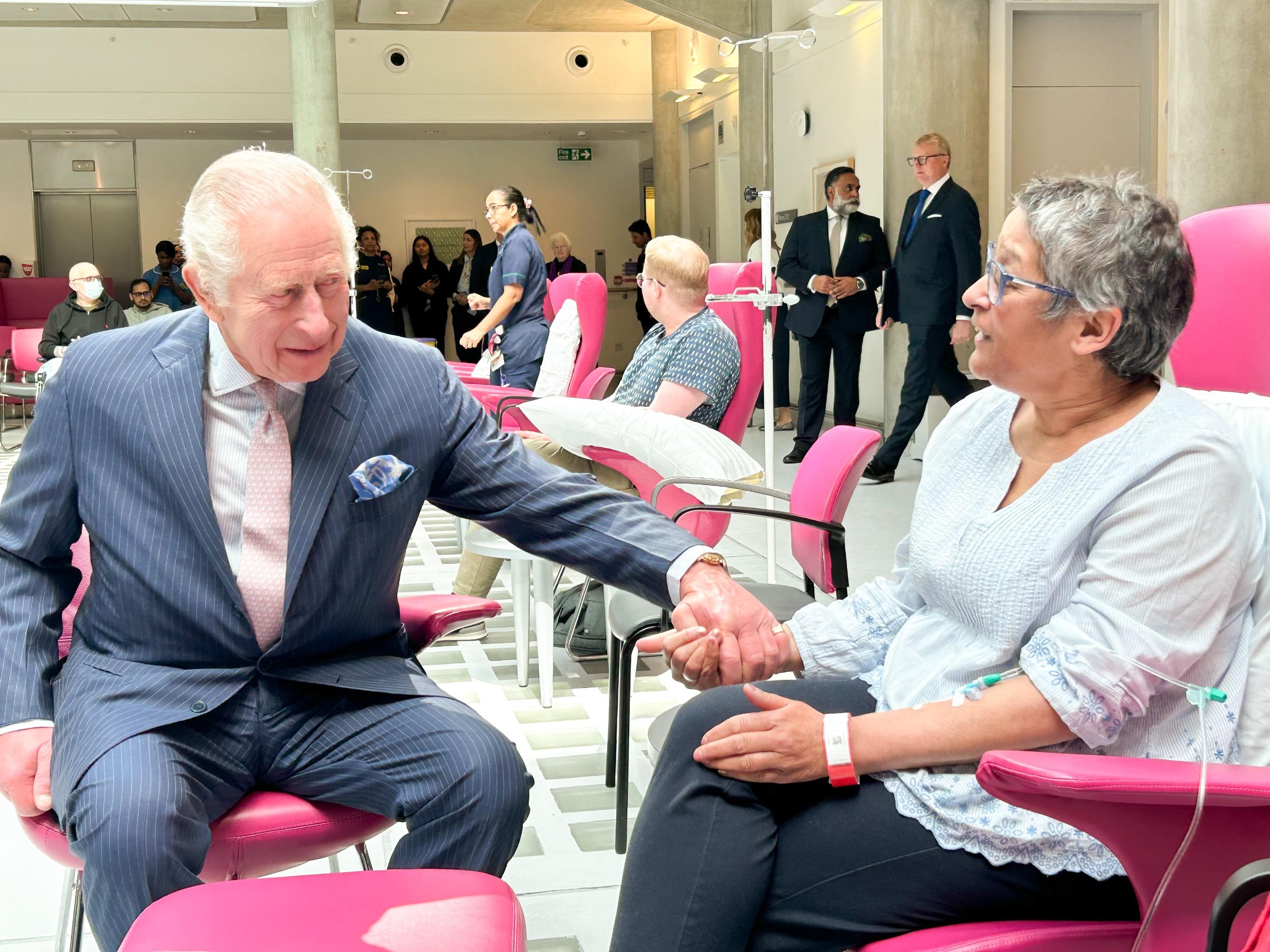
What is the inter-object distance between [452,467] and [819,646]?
0.62 m

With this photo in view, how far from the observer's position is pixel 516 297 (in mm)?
6164

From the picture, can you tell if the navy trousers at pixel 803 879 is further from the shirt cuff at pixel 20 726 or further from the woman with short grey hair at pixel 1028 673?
the shirt cuff at pixel 20 726

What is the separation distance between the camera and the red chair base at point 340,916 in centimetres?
128

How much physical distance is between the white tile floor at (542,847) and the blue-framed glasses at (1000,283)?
1313mm

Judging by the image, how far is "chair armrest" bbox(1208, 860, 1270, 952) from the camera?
111 centimetres

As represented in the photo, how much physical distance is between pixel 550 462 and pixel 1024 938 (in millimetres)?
2562

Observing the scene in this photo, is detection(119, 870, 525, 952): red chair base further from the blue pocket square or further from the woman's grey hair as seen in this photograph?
the woman's grey hair

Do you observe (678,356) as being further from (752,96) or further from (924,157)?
(752,96)

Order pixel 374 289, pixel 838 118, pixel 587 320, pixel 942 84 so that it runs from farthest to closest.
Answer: pixel 374 289 < pixel 838 118 < pixel 942 84 < pixel 587 320

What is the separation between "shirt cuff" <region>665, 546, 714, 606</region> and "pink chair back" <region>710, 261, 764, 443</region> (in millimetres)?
1832

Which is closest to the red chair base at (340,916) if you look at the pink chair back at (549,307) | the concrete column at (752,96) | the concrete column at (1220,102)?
the concrete column at (1220,102)

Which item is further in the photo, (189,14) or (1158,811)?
(189,14)

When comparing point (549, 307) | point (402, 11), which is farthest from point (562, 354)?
point (402, 11)

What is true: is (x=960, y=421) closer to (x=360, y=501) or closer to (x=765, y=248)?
(x=360, y=501)
